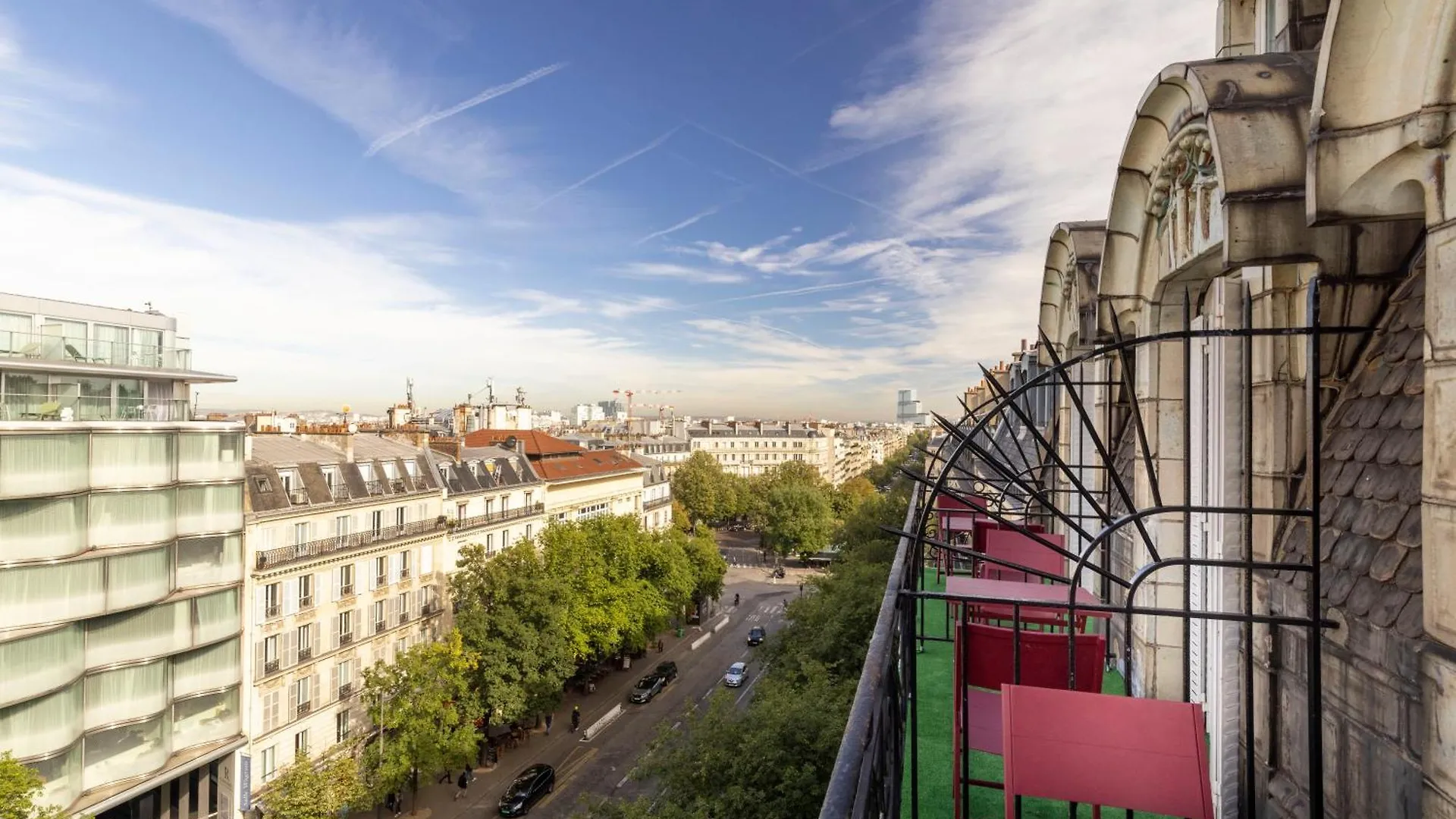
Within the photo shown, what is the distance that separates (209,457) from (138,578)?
12.3 ft

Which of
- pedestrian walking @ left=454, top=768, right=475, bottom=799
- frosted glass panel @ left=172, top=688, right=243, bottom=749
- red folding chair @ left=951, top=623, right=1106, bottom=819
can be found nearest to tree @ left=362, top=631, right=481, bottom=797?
pedestrian walking @ left=454, top=768, right=475, bottom=799

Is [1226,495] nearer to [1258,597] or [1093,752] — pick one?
[1258,597]

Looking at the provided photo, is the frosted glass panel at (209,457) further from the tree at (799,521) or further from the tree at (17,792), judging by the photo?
the tree at (799,521)

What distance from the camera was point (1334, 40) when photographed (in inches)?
136

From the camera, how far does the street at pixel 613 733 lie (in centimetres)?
→ 2634

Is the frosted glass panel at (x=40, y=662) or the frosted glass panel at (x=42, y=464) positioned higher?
the frosted glass panel at (x=42, y=464)

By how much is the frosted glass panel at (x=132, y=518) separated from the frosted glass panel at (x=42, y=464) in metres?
0.79

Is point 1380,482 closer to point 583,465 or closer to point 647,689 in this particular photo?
point 647,689

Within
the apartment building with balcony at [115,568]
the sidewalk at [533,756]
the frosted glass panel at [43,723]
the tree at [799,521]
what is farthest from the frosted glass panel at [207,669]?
the tree at [799,521]

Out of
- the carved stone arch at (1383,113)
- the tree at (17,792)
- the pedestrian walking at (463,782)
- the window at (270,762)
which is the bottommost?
the pedestrian walking at (463,782)

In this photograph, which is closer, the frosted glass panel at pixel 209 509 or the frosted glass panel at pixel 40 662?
the frosted glass panel at pixel 40 662

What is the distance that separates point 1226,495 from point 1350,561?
1761 millimetres

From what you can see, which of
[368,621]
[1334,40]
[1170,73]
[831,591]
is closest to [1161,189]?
[1170,73]

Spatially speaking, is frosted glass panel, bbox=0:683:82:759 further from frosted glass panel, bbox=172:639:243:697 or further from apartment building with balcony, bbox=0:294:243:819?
frosted glass panel, bbox=172:639:243:697
